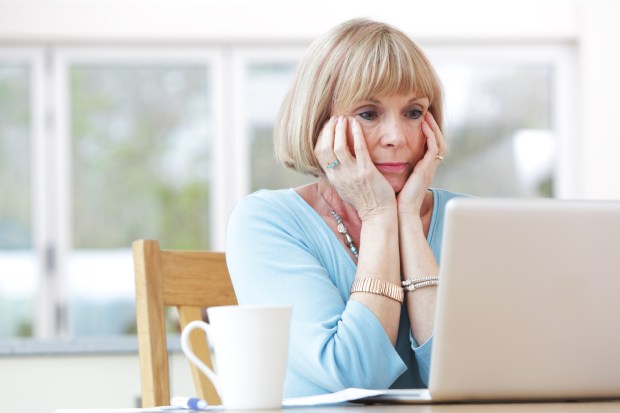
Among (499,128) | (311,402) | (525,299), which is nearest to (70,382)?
(311,402)

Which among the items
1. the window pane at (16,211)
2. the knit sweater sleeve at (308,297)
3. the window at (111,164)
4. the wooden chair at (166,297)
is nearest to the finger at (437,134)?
the knit sweater sleeve at (308,297)

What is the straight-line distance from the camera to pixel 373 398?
107 cm

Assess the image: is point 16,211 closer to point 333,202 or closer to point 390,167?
point 333,202

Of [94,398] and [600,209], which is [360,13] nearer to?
[94,398]

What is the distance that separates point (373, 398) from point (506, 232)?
24 cm

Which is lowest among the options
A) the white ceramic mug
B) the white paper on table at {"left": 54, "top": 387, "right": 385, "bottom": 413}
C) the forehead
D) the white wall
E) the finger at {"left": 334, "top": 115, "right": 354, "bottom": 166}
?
the white wall

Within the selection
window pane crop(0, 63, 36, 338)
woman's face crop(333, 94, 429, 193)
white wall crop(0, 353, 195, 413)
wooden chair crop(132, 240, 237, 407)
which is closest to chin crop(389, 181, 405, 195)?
woman's face crop(333, 94, 429, 193)

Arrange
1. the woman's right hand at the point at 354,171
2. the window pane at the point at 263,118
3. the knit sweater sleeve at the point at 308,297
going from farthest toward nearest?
the window pane at the point at 263,118
the woman's right hand at the point at 354,171
the knit sweater sleeve at the point at 308,297

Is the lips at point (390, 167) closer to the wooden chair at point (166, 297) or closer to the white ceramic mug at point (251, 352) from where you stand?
the wooden chair at point (166, 297)

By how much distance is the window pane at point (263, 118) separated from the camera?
19.0ft

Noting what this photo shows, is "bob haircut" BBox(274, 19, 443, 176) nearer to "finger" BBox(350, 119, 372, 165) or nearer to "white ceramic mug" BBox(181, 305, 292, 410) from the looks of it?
"finger" BBox(350, 119, 372, 165)

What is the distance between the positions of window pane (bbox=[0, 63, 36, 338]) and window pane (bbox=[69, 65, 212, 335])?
240 mm

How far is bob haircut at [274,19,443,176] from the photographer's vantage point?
1.52 metres

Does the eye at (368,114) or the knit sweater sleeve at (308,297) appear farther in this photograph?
the eye at (368,114)
